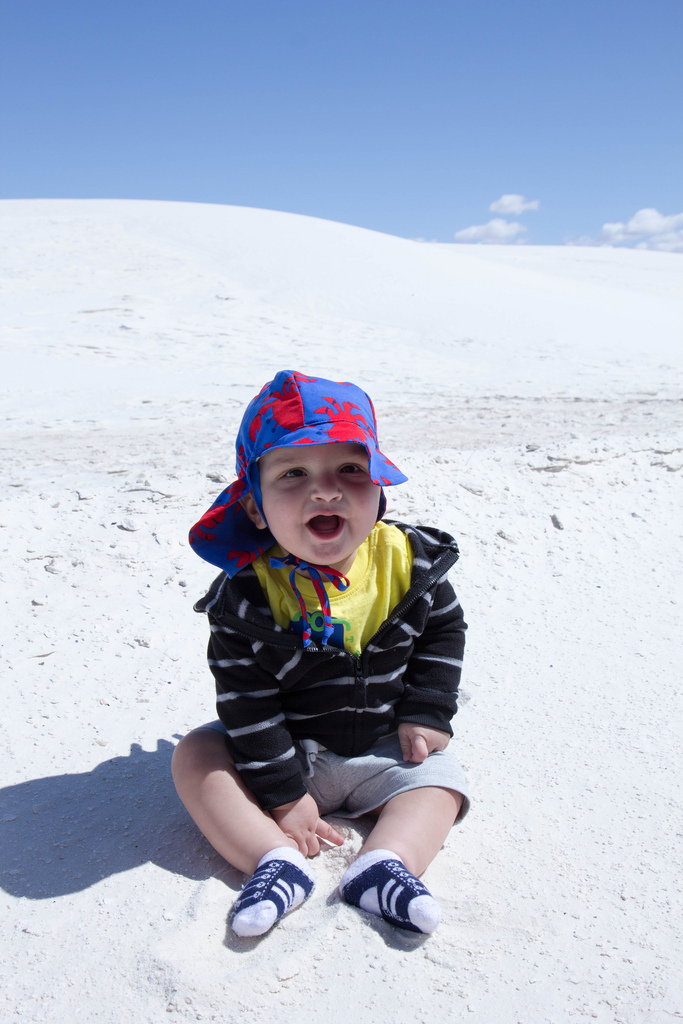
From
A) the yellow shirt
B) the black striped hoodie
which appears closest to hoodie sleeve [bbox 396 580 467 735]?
the black striped hoodie

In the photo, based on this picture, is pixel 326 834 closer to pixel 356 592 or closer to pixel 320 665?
pixel 320 665

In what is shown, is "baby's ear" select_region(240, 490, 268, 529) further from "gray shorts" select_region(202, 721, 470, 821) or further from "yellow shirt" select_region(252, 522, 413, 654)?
"gray shorts" select_region(202, 721, 470, 821)

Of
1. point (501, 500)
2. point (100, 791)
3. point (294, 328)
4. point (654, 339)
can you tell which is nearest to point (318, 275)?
point (294, 328)

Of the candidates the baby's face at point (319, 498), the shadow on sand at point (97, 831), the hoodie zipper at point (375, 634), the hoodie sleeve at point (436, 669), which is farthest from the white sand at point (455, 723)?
the baby's face at point (319, 498)

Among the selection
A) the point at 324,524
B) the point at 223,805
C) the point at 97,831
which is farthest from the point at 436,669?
the point at 97,831

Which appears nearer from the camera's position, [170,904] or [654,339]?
[170,904]

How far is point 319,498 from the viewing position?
1.70 metres

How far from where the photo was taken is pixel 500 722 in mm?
2527

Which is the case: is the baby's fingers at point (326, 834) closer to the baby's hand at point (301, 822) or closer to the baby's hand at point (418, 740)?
the baby's hand at point (301, 822)

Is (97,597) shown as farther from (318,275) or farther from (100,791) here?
(318,275)

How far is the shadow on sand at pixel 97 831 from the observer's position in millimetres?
1820

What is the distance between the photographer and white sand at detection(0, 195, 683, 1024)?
1.51 metres

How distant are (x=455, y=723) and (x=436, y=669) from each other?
2.05ft

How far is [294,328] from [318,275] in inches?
148
